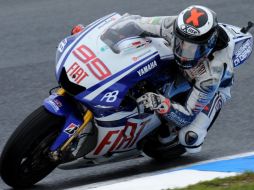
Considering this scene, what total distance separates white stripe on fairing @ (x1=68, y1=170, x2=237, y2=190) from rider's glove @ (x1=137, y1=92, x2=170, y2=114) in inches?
19.3

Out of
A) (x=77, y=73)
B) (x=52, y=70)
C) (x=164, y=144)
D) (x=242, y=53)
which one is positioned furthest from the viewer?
(x=52, y=70)

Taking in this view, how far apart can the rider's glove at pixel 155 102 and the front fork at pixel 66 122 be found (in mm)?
402

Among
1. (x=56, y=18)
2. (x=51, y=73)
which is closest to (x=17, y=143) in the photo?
(x=51, y=73)

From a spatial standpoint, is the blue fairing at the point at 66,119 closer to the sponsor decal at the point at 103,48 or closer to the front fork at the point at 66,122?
the front fork at the point at 66,122

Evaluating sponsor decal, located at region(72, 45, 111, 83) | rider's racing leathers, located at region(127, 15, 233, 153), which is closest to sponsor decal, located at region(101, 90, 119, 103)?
sponsor decal, located at region(72, 45, 111, 83)

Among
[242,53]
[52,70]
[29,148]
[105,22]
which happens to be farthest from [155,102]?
[52,70]

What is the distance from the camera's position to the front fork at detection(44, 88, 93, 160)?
5.94 meters

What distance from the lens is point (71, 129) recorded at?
5953 millimetres

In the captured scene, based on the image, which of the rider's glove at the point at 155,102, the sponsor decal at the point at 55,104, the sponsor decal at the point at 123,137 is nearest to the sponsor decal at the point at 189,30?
the rider's glove at the point at 155,102

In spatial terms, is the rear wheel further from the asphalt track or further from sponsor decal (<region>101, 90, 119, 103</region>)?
sponsor decal (<region>101, 90, 119, 103</region>)

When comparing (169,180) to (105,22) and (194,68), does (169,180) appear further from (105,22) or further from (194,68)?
(105,22)

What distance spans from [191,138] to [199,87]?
43 centimetres

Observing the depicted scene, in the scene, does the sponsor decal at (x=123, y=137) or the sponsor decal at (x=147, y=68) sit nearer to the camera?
the sponsor decal at (x=147, y=68)

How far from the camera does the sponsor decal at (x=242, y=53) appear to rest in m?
6.79
